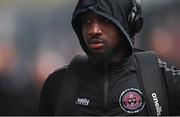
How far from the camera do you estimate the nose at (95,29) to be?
1073 mm

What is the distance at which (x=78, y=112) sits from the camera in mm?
1080

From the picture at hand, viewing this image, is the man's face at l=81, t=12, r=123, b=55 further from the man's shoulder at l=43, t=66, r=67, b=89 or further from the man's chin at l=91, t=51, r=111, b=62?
the man's shoulder at l=43, t=66, r=67, b=89

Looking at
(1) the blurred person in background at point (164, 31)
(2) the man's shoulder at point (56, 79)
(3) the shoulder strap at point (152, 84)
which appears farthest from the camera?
(1) the blurred person in background at point (164, 31)

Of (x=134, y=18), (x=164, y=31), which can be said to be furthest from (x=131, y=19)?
(x=164, y=31)

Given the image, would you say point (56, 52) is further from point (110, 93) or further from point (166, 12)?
point (110, 93)

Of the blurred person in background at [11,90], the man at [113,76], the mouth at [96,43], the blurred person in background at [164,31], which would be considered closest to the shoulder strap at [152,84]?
the man at [113,76]

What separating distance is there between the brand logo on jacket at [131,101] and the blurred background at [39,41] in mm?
680

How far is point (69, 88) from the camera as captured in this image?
1.11 meters

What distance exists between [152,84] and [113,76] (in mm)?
103

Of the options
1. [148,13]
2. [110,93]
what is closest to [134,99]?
[110,93]

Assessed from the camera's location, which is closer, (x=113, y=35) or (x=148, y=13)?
(x=113, y=35)

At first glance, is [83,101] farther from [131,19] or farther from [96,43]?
[131,19]

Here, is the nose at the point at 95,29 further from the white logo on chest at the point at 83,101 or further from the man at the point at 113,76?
the white logo on chest at the point at 83,101

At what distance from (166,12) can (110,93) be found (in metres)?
0.80
